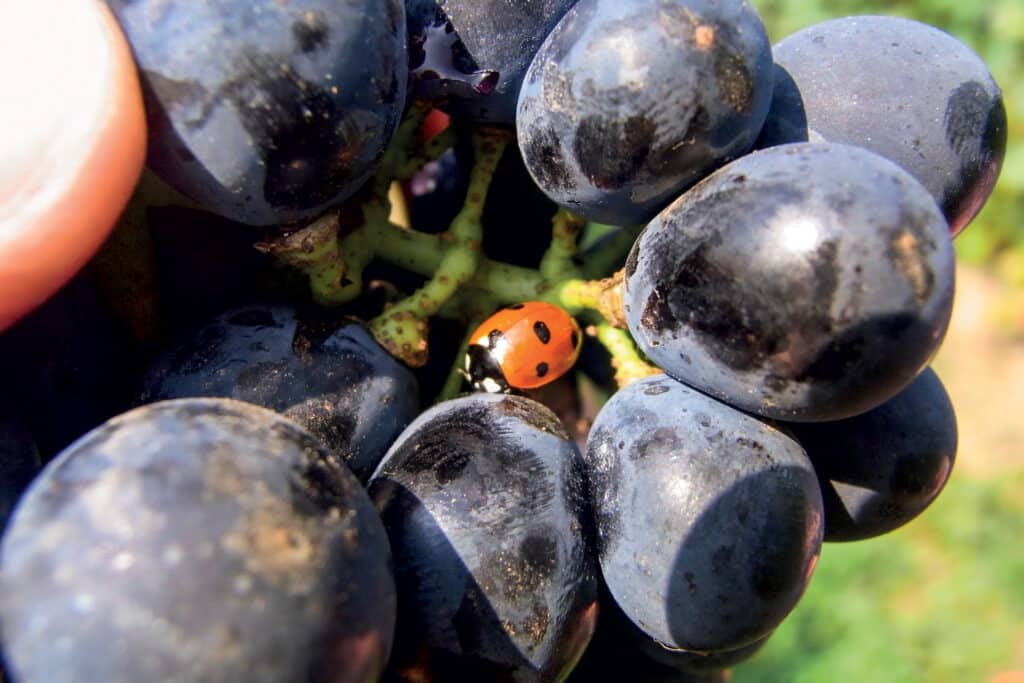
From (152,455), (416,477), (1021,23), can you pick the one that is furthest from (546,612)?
(1021,23)

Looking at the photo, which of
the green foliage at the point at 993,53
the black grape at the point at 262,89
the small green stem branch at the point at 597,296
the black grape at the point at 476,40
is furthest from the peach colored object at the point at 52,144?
the green foliage at the point at 993,53

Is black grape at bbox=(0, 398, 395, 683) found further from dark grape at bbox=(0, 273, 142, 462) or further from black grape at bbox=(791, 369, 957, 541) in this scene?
black grape at bbox=(791, 369, 957, 541)

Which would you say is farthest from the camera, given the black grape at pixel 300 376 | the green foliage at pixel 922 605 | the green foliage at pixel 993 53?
the green foliage at pixel 993 53

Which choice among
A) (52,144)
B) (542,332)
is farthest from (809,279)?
(52,144)

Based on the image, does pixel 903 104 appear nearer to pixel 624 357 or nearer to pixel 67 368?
pixel 624 357

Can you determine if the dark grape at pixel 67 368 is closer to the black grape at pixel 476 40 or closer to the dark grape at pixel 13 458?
the dark grape at pixel 13 458

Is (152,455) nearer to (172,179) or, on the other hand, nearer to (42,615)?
(42,615)
